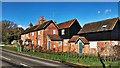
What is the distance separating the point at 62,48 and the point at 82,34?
316 inches

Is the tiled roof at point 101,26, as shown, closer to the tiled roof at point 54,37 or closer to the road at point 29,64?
the tiled roof at point 54,37

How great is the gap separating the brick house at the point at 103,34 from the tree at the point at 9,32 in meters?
47.1

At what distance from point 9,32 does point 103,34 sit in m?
64.3

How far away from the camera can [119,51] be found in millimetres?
35062

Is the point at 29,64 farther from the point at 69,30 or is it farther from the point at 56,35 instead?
the point at 56,35

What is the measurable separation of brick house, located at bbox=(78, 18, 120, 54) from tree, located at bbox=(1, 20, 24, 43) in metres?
47.1

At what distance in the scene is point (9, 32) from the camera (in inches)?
3831

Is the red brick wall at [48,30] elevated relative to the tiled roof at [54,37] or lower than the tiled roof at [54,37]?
elevated

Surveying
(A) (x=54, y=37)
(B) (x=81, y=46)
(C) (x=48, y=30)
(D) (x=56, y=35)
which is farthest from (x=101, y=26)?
(C) (x=48, y=30)

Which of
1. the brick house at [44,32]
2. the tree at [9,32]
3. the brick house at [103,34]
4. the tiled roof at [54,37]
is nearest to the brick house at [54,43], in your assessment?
the tiled roof at [54,37]

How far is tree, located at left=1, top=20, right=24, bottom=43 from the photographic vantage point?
9125 cm

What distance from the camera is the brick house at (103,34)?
39.7m

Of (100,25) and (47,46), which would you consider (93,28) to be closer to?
(100,25)

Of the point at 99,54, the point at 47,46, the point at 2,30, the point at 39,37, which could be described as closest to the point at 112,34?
the point at 99,54
